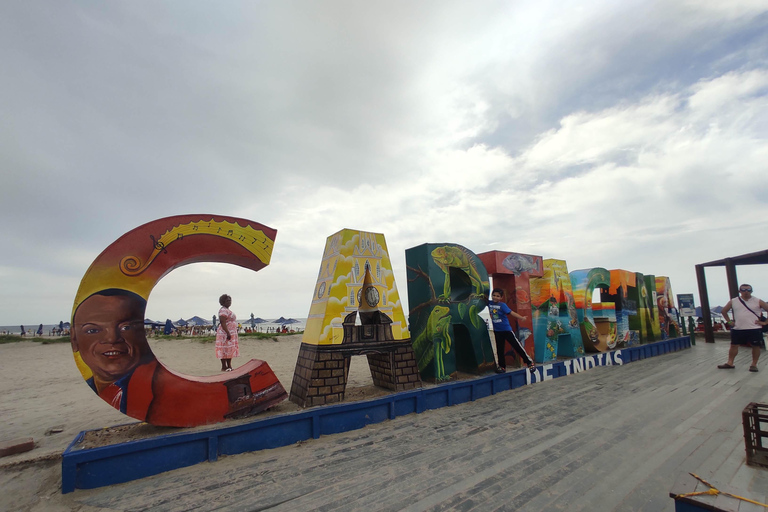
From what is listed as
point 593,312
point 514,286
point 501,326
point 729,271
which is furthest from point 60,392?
point 729,271

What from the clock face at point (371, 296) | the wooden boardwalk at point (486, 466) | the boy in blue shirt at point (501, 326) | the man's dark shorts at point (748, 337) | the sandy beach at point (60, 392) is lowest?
the wooden boardwalk at point (486, 466)

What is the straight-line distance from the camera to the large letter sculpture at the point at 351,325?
18.3 feet

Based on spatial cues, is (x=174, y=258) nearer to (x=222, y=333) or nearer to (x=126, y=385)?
(x=126, y=385)

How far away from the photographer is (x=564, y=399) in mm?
6488

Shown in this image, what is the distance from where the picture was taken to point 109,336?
4188mm

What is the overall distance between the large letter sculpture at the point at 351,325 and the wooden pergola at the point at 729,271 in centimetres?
1650

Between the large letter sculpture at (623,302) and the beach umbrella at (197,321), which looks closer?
the large letter sculpture at (623,302)

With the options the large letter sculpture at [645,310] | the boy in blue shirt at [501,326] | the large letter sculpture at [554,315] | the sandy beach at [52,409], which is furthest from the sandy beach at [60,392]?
the large letter sculpture at [645,310]

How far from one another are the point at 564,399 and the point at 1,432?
9582 millimetres

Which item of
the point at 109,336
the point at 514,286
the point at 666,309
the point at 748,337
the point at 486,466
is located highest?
the point at 514,286

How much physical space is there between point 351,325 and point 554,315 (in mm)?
6558

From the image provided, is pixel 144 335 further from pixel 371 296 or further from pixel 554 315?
pixel 554 315

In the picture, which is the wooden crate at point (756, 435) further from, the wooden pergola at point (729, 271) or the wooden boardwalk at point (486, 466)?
the wooden pergola at point (729, 271)

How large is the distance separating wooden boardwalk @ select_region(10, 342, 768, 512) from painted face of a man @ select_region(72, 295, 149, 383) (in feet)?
4.33
